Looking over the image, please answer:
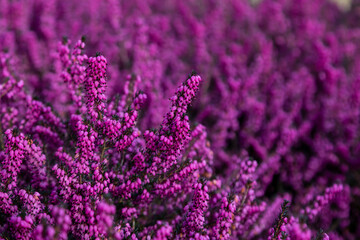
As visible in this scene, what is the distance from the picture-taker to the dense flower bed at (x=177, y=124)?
7.60 feet

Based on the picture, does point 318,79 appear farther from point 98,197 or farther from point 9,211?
point 9,211

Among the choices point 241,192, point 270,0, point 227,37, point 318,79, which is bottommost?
point 241,192

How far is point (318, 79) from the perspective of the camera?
5.57 meters

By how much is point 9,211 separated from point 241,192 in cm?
161

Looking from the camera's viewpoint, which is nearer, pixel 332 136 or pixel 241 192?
pixel 241 192

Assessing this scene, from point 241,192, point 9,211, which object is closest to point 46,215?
point 9,211

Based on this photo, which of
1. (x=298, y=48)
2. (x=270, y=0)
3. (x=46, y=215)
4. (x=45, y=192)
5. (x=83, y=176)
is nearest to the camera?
(x=46, y=215)

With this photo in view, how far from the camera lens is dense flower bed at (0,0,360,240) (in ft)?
7.60

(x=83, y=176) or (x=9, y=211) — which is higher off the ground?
(x=83, y=176)

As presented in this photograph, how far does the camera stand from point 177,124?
89.4 inches

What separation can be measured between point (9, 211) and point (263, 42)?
15.5 feet

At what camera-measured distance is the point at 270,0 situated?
7.68m

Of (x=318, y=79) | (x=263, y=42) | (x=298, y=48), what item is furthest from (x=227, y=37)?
(x=318, y=79)

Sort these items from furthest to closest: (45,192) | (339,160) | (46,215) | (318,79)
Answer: (318,79)
(339,160)
(45,192)
(46,215)
